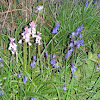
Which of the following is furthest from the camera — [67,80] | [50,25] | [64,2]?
[64,2]

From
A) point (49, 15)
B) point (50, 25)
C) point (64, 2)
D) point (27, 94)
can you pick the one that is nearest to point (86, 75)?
point (27, 94)

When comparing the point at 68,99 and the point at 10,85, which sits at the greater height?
the point at 10,85

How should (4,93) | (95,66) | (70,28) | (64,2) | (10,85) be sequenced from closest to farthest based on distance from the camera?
1. (4,93)
2. (10,85)
3. (95,66)
4. (70,28)
5. (64,2)

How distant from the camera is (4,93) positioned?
1.38 m

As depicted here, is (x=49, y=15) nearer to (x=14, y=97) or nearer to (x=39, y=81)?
(x=39, y=81)

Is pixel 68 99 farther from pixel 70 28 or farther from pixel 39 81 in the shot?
pixel 70 28

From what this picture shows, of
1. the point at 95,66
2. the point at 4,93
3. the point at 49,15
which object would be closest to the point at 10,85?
the point at 4,93

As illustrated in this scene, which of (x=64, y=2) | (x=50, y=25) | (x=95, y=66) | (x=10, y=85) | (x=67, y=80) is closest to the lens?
(x=10, y=85)

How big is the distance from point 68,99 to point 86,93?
18 centimetres

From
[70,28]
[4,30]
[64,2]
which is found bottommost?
[70,28]

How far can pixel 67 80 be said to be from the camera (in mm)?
1645

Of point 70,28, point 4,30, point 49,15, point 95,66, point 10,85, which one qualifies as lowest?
point 10,85

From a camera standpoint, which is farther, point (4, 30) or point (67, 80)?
point (4, 30)

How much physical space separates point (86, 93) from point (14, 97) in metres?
0.62
